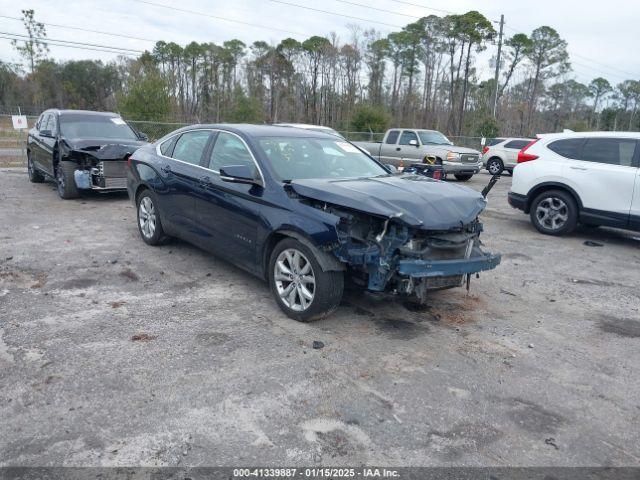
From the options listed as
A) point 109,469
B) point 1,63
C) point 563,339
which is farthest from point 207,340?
point 1,63

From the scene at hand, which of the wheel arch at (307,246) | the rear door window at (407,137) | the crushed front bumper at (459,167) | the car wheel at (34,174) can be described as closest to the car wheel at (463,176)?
the crushed front bumper at (459,167)

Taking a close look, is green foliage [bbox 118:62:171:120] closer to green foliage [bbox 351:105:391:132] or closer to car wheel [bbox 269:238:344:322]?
green foliage [bbox 351:105:391:132]

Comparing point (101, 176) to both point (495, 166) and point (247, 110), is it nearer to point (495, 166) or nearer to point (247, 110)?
point (495, 166)

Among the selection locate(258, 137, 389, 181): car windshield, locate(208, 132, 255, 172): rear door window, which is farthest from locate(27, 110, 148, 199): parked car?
locate(258, 137, 389, 181): car windshield

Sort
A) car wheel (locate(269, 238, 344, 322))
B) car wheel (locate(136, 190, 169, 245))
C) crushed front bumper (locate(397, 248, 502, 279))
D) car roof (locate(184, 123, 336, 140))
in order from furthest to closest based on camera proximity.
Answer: car wheel (locate(136, 190, 169, 245)) < car roof (locate(184, 123, 336, 140)) < car wheel (locate(269, 238, 344, 322)) < crushed front bumper (locate(397, 248, 502, 279))

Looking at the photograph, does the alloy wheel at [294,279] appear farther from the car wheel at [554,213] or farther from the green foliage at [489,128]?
the green foliage at [489,128]

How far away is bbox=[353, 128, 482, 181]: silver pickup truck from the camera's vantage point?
55.0 ft

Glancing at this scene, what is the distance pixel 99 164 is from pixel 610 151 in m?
9.13

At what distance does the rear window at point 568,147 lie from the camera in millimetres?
8430

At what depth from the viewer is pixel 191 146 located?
6.08 m

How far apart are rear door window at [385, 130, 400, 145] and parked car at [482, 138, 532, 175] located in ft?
19.5

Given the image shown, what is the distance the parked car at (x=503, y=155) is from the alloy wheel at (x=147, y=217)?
1829 cm

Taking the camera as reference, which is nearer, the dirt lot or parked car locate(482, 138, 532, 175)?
the dirt lot

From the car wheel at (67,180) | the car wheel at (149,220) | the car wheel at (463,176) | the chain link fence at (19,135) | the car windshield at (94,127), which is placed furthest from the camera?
the chain link fence at (19,135)
